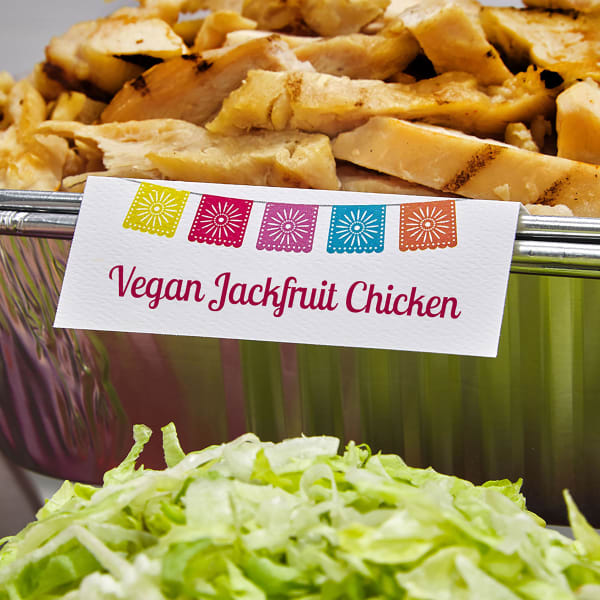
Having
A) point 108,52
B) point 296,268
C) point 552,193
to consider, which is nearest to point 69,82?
point 108,52

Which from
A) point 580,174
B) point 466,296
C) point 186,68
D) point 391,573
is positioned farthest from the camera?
point 186,68

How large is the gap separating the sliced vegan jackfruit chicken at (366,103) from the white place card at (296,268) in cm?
24

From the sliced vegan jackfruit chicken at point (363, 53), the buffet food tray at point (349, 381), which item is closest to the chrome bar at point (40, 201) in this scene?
the buffet food tray at point (349, 381)

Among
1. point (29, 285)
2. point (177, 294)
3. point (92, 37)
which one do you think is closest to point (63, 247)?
point (29, 285)

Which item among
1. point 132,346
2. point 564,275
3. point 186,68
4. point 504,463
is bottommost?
point 504,463

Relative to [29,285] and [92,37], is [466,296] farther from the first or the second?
[92,37]

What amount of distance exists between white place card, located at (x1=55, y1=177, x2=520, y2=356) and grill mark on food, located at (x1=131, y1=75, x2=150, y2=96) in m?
0.47

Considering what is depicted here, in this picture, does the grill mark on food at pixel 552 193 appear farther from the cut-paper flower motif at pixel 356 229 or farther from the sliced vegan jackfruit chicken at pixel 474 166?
the cut-paper flower motif at pixel 356 229

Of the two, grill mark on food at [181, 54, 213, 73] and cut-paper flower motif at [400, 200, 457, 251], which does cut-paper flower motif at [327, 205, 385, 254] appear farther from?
grill mark on food at [181, 54, 213, 73]

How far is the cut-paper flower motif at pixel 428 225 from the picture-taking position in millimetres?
840

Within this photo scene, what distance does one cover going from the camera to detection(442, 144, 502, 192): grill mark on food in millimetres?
1008

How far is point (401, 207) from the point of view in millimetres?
880

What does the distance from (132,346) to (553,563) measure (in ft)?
2.19

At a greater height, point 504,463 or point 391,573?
point 391,573
